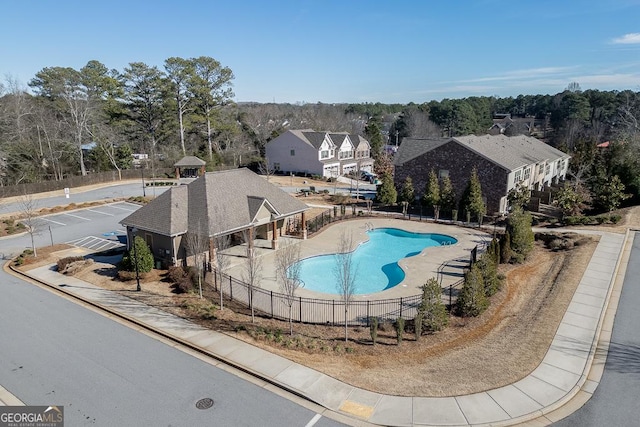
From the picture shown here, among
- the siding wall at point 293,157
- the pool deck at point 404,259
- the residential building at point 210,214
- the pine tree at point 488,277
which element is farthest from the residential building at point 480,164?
the siding wall at point 293,157

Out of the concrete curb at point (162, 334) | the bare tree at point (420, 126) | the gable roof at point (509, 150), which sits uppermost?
the bare tree at point (420, 126)

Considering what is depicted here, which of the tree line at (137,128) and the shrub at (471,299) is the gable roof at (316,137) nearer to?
the tree line at (137,128)

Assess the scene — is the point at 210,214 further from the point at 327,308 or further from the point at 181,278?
the point at 327,308

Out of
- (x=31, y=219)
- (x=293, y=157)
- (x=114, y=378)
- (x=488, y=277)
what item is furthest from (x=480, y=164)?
(x=31, y=219)

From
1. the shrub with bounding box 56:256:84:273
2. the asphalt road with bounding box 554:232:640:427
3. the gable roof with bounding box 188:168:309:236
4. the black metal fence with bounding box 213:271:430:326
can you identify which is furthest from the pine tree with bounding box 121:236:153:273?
the asphalt road with bounding box 554:232:640:427

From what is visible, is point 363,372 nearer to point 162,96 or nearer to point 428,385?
point 428,385

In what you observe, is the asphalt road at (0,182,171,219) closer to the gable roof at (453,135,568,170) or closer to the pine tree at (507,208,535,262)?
the gable roof at (453,135,568,170)

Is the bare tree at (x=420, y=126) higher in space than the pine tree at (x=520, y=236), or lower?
higher

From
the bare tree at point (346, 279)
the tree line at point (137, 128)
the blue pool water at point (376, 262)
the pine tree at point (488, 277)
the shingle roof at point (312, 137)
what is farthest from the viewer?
the shingle roof at point (312, 137)
